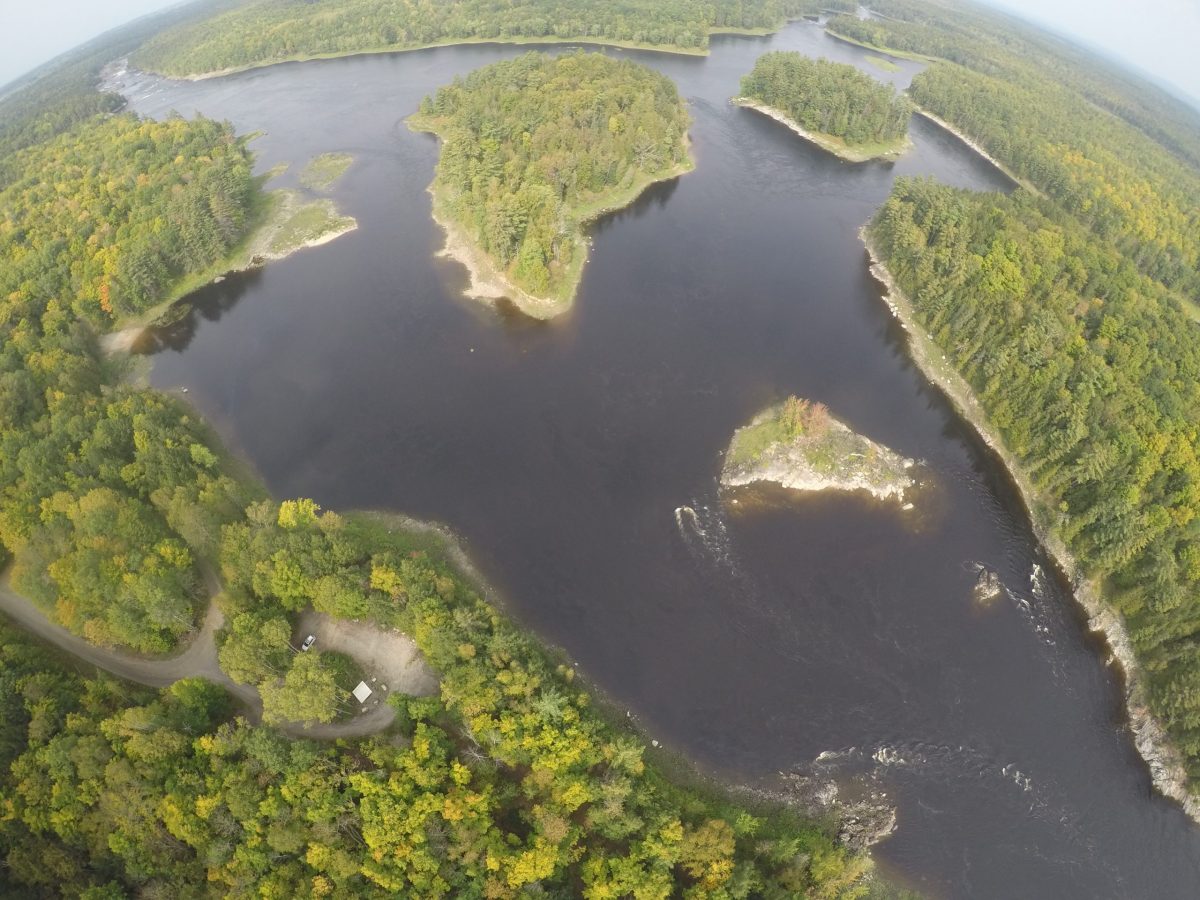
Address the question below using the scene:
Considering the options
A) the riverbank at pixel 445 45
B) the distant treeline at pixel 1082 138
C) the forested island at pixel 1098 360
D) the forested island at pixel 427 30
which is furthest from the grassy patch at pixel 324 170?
the distant treeline at pixel 1082 138

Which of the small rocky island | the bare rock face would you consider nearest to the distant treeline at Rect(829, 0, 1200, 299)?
the small rocky island

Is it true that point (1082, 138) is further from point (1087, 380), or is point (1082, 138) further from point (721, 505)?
point (721, 505)

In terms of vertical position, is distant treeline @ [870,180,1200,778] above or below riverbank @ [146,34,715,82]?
below

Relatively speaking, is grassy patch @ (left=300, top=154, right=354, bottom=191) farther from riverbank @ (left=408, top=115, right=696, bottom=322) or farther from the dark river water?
riverbank @ (left=408, top=115, right=696, bottom=322)

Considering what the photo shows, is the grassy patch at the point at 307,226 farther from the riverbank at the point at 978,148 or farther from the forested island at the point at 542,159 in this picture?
the riverbank at the point at 978,148

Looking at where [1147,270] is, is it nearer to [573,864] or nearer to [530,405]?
[530,405]

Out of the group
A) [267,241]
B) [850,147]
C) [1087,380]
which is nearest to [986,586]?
[1087,380]
